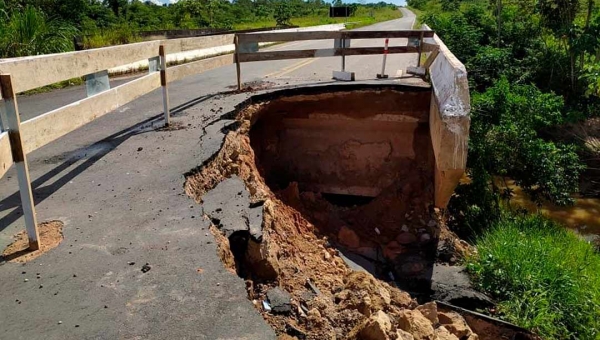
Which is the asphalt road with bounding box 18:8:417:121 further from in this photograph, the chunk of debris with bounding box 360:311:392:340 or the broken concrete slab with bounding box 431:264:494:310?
the chunk of debris with bounding box 360:311:392:340

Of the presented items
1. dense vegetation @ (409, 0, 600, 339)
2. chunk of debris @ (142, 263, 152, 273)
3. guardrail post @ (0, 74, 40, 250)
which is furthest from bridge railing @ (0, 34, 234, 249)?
dense vegetation @ (409, 0, 600, 339)

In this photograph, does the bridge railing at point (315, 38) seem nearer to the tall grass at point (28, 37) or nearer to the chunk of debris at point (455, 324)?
the chunk of debris at point (455, 324)

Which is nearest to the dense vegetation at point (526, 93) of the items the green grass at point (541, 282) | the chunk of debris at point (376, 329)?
the green grass at point (541, 282)

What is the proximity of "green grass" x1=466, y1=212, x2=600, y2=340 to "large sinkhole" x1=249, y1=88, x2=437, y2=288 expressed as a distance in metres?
1.41

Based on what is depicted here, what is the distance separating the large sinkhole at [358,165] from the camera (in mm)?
8648

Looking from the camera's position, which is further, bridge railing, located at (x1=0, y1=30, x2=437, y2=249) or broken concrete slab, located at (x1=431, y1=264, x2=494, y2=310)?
broken concrete slab, located at (x1=431, y1=264, x2=494, y2=310)

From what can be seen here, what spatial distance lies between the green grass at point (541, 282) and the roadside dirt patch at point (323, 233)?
126 cm

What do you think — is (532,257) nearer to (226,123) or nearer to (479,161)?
(479,161)

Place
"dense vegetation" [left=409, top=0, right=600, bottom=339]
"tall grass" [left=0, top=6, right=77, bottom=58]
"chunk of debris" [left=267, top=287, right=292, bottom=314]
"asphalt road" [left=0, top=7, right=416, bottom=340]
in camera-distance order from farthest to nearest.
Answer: "tall grass" [left=0, top=6, right=77, bottom=58], "dense vegetation" [left=409, top=0, right=600, bottom=339], "chunk of debris" [left=267, top=287, right=292, bottom=314], "asphalt road" [left=0, top=7, right=416, bottom=340]

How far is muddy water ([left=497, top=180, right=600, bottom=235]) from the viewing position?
10672mm

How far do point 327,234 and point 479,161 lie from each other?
3724mm

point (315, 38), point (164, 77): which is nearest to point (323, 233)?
point (164, 77)

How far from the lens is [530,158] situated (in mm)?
9586

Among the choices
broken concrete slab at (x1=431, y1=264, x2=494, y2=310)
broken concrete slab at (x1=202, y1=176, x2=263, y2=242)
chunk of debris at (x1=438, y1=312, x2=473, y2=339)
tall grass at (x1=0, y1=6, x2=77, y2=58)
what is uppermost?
tall grass at (x1=0, y1=6, x2=77, y2=58)
